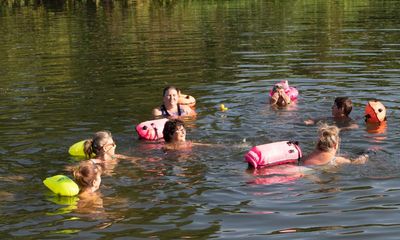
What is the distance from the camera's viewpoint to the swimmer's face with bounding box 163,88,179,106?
13172mm

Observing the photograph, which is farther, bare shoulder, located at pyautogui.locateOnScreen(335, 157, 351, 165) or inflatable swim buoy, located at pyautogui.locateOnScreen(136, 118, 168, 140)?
inflatable swim buoy, located at pyautogui.locateOnScreen(136, 118, 168, 140)

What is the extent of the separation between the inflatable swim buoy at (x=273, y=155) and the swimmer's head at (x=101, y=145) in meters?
2.31

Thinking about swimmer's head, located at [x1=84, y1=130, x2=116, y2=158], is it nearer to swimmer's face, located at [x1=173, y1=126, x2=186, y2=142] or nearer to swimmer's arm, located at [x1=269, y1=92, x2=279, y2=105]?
swimmer's face, located at [x1=173, y1=126, x2=186, y2=142]

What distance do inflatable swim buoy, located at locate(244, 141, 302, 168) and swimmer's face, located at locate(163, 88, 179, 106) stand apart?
13.5ft

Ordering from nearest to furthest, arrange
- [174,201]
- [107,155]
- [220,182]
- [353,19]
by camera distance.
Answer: [174,201] < [220,182] < [107,155] < [353,19]

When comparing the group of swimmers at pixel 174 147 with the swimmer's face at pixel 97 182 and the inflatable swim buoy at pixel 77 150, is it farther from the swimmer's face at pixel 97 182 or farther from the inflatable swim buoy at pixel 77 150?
the inflatable swim buoy at pixel 77 150

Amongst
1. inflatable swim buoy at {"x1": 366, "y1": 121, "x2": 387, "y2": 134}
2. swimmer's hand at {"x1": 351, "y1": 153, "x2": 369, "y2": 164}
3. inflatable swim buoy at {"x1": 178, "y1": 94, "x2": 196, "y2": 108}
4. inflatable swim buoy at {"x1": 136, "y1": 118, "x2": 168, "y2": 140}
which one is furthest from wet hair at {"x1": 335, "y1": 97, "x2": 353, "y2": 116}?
inflatable swim buoy at {"x1": 136, "y1": 118, "x2": 168, "y2": 140}

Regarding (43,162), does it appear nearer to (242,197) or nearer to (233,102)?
(242,197)

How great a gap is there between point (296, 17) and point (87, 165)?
2565 cm

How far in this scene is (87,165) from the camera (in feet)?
28.1

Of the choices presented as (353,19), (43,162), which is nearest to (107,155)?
(43,162)

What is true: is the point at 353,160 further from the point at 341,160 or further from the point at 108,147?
the point at 108,147

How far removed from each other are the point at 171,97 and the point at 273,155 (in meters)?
4.36

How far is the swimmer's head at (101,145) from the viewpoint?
10133mm
